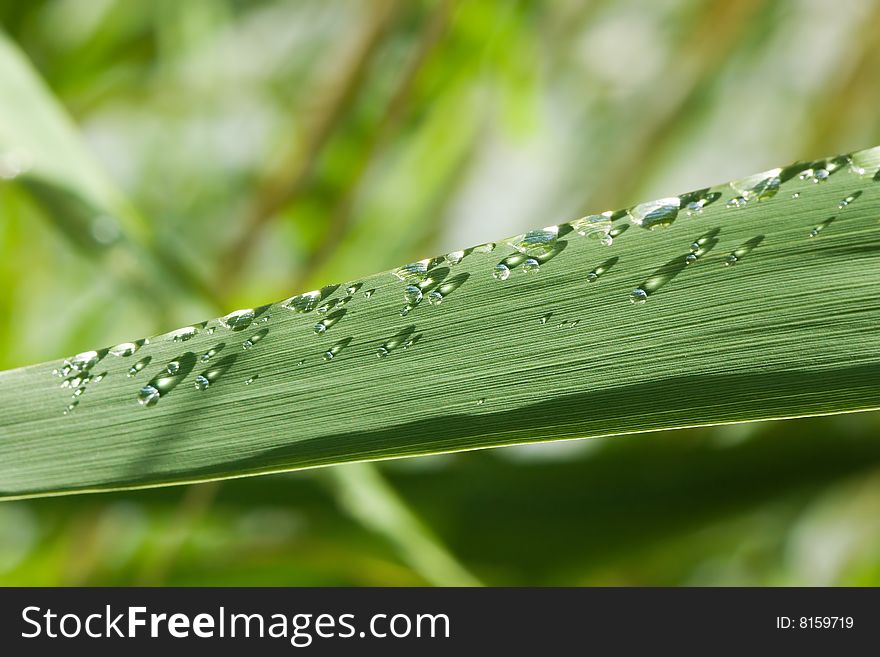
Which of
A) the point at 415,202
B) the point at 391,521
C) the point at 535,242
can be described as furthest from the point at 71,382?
the point at 415,202

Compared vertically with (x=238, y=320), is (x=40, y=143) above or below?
above

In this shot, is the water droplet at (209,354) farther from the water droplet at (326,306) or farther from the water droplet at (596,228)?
the water droplet at (596,228)

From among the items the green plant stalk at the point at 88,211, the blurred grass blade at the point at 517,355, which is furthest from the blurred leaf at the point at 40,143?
the blurred grass blade at the point at 517,355

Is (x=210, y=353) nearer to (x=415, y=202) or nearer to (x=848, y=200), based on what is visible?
(x=848, y=200)

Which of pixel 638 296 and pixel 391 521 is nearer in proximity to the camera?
pixel 638 296

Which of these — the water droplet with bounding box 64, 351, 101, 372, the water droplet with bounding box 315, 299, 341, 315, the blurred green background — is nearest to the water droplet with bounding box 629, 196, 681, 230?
the water droplet with bounding box 315, 299, 341, 315

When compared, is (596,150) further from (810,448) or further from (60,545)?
(60,545)

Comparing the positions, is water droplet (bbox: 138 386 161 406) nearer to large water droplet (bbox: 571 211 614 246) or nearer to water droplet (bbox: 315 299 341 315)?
water droplet (bbox: 315 299 341 315)
